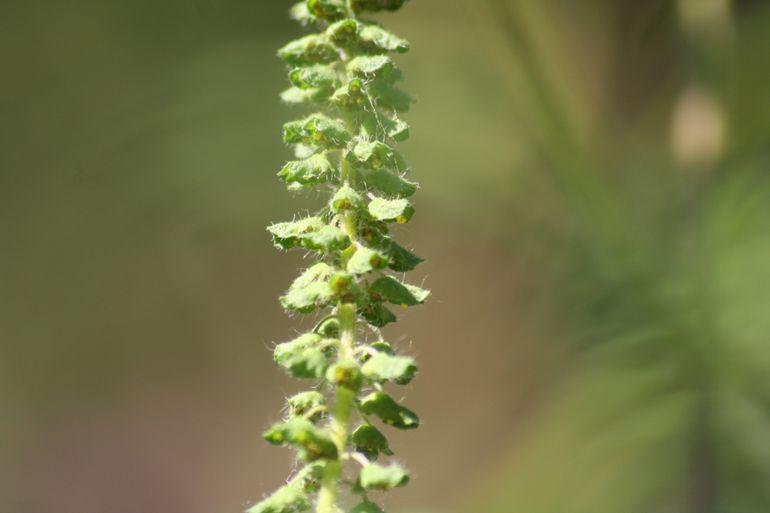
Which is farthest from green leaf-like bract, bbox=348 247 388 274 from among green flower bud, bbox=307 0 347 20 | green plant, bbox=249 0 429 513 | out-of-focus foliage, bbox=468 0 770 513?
out-of-focus foliage, bbox=468 0 770 513

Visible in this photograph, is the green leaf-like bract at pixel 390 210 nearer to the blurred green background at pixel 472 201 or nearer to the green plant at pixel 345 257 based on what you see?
the green plant at pixel 345 257

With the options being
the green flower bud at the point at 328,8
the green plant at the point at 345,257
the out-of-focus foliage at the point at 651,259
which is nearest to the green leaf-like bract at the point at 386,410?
Result: the green plant at the point at 345,257

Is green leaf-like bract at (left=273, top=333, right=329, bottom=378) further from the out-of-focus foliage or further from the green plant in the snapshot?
the out-of-focus foliage

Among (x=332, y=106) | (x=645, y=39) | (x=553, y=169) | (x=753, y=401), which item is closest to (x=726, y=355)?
(x=753, y=401)

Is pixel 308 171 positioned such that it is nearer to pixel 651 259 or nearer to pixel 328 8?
pixel 328 8

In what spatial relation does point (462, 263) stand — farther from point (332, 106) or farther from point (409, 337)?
point (332, 106)

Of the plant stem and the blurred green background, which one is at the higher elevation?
the blurred green background

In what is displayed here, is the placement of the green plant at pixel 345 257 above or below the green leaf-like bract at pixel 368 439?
above

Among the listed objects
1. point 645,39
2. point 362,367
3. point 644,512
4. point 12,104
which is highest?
point 645,39
